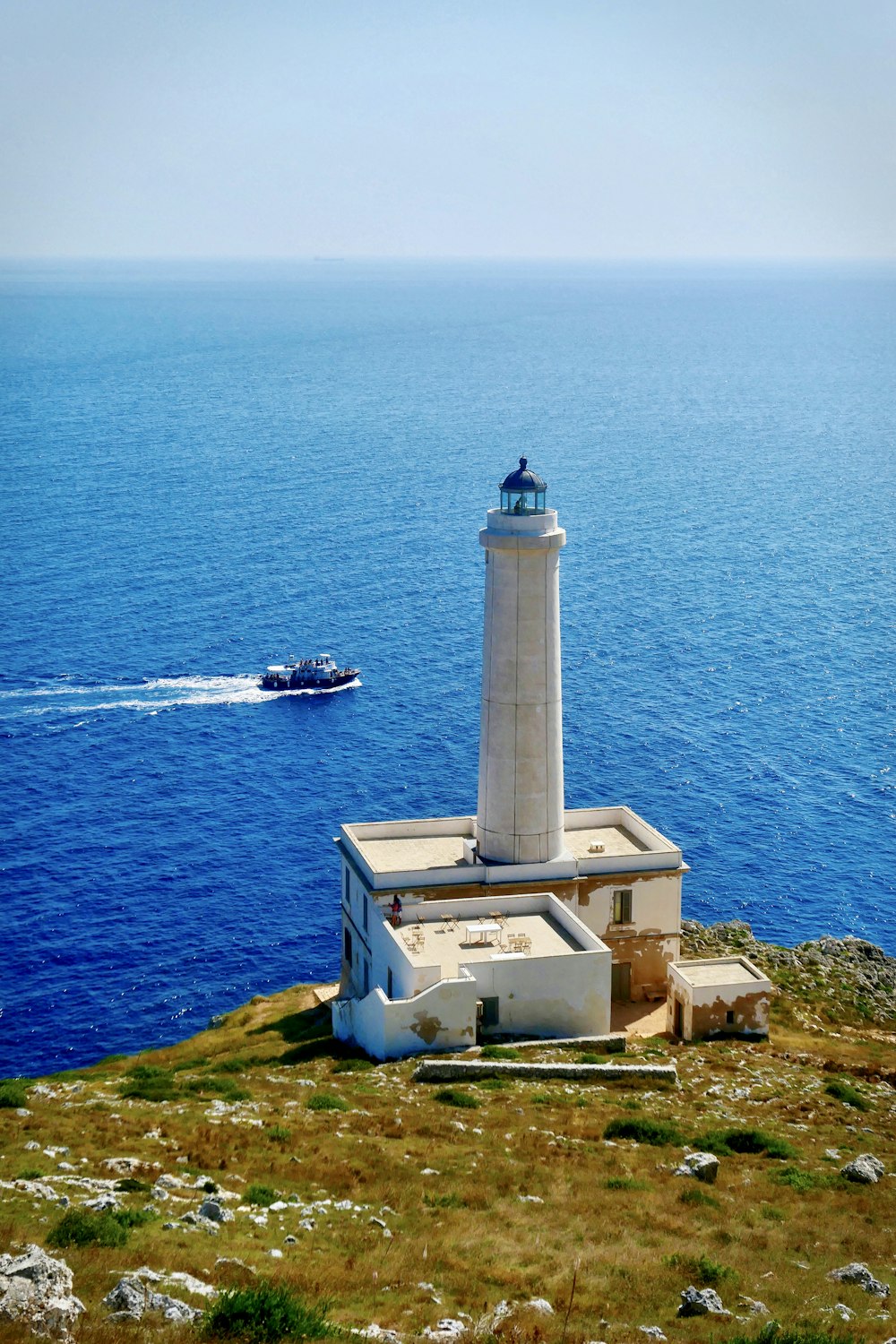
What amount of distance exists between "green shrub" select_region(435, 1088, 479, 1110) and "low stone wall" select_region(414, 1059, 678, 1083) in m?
1.91

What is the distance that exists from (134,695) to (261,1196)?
77.3m

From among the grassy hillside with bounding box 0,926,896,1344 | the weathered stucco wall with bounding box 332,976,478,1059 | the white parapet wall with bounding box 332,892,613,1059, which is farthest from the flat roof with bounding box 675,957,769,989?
the weathered stucco wall with bounding box 332,976,478,1059

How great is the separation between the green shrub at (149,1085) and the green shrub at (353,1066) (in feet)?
15.2

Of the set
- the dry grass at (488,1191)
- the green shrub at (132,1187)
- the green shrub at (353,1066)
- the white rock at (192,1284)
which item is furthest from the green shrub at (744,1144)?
the white rock at (192,1284)

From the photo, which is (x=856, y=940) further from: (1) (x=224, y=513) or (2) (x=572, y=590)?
(1) (x=224, y=513)

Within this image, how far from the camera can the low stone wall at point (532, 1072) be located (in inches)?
1551

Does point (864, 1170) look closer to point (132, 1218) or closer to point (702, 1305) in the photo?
point (702, 1305)

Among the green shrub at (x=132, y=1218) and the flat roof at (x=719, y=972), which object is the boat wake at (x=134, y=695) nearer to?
the flat roof at (x=719, y=972)

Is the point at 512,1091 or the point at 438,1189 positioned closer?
the point at 438,1189

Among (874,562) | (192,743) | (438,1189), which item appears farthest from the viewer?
(874,562)

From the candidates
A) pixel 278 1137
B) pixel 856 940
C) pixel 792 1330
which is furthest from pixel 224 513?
pixel 792 1330

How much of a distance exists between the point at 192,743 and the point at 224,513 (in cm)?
6414

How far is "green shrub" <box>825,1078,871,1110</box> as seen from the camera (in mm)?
38781

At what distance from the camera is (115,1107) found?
35.0 meters
